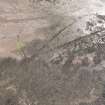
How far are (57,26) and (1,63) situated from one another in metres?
1.04

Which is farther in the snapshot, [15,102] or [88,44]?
[88,44]

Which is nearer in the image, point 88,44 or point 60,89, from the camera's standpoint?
point 60,89

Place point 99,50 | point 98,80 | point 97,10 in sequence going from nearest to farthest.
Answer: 1. point 98,80
2. point 99,50
3. point 97,10

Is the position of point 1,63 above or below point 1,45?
below

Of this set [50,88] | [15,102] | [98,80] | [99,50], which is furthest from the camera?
[99,50]

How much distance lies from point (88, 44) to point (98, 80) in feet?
2.02

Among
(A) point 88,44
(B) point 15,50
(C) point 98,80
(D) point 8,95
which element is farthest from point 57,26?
(D) point 8,95

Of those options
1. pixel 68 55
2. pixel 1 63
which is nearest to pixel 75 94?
pixel 68 55

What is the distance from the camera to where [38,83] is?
2.75m

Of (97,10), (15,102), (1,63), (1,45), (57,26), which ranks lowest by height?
(15,102)

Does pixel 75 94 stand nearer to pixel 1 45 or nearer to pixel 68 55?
pixel 68 55

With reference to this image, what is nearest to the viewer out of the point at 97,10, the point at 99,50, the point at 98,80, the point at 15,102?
the point at 15,102

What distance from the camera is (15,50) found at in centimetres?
303

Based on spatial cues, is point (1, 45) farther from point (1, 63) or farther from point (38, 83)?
point (38, 83)
